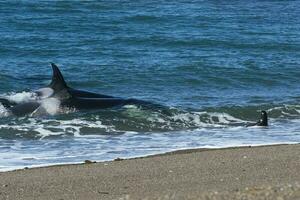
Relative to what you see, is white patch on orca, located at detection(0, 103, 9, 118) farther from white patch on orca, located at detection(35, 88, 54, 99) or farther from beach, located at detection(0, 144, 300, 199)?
beach, located at detection(0, 144, 300, 199)

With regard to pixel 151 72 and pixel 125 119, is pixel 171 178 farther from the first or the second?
pixel 151 72

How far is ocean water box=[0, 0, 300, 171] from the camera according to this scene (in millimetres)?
13203

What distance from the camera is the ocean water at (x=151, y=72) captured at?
520 inches

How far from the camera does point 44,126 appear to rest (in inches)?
557

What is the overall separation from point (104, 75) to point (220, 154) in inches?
390

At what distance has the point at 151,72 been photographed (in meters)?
21.3

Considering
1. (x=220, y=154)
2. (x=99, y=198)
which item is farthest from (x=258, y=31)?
(x=99, y=198)

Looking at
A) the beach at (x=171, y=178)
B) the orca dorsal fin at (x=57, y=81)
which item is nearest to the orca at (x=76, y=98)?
the orca dorsal fin at (x=57, y=81)

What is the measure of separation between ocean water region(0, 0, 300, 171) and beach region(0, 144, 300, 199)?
0.89 m

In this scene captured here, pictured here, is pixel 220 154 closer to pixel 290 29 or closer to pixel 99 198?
pixel 99 198

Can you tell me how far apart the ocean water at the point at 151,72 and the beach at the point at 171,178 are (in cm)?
89

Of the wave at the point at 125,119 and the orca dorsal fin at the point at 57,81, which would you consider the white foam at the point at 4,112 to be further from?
the orca dorsal fin at the point at 57,81

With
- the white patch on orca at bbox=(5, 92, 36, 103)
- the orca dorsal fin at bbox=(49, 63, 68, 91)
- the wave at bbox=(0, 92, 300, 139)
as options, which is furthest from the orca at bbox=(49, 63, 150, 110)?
the white patch on orca at bbox=(5, 92, 36, 103)

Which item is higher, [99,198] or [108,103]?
[99,198]
